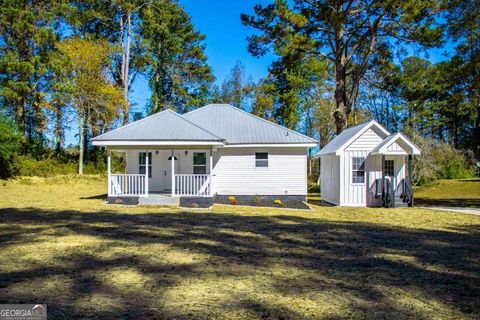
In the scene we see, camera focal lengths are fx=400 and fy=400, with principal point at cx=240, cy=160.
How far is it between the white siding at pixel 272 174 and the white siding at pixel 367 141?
2419 millimetres

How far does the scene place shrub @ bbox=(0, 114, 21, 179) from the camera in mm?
26578

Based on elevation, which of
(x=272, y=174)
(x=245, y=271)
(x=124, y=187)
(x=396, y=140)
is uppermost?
(x=396, y=140)

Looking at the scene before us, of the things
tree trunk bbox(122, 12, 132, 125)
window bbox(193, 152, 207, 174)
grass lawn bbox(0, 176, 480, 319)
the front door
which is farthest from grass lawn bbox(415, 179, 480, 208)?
tree trunk bbox(122, 12, 132, 125)

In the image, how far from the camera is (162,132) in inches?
712

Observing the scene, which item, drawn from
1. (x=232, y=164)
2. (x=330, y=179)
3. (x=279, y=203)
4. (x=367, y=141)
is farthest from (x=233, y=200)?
(x=367, y=141)

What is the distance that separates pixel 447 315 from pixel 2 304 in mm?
5104

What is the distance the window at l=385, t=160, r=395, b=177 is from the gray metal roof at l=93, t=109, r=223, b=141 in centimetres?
810

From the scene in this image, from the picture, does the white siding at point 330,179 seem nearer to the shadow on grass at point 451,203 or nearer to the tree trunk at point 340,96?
the tree trunk at point 340,96

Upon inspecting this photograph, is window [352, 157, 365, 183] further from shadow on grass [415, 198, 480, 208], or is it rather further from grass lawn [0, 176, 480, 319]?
grass lawn [0, 176, 480, 319]

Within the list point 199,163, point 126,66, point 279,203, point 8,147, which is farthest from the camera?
point 126,66

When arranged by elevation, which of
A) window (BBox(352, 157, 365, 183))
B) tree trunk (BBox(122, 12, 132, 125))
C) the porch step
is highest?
tree trunk (BBox(122, 12, 132, 125))

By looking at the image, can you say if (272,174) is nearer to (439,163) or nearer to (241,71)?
(439,163)

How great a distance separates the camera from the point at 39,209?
15.4 m

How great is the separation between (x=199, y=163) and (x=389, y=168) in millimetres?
9246
